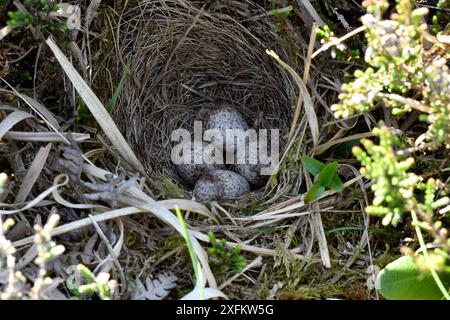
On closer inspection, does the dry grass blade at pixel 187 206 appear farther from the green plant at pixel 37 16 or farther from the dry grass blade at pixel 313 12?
the dry grass blade at pixel 313 12

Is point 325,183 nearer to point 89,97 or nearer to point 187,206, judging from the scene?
point 187,206

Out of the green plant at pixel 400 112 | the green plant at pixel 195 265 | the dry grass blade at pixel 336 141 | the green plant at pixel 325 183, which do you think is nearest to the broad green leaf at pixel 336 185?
the green plant at pixel 325 183

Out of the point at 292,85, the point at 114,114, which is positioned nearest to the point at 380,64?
the point at 292,85

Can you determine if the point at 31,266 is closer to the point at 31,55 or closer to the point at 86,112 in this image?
the point at 86,112

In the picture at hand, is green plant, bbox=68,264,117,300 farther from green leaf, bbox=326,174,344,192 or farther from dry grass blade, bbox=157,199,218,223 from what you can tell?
green leaf, bbox=326,174,344,192

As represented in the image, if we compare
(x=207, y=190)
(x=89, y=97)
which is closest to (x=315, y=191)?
(x=207, y=190)
